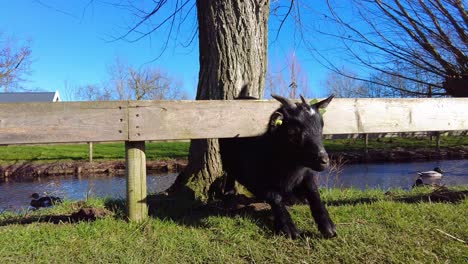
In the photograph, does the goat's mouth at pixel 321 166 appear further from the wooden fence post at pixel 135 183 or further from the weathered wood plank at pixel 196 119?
the wooden fence post at pixel 135 183

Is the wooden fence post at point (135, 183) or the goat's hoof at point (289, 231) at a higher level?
the wooden fence post at point (135, 183)

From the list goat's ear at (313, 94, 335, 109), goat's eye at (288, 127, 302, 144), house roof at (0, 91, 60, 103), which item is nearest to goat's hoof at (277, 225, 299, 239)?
goat's eye at (288, 127, 302, 144)

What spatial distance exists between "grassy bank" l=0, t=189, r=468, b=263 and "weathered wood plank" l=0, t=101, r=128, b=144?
90 centimetres

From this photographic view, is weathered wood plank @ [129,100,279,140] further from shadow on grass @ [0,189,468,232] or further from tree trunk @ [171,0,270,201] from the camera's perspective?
tree trunk @ [171,0,270,201]

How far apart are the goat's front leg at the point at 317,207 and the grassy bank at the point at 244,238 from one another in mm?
101

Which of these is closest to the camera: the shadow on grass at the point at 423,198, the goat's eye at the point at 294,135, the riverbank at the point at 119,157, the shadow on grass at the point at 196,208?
the goat's eye at the point at 294,135

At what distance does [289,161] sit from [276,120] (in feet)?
1.54

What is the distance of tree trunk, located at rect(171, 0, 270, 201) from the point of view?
18.4 feet

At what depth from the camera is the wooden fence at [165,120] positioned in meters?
3.94

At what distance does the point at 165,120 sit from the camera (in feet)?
14.0

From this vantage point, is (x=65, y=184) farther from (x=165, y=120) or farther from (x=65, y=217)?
(x=165, y=120)

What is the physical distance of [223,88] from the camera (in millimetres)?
5785

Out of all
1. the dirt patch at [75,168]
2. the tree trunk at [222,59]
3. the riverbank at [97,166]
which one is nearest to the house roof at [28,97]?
the riverbank at [97,166]

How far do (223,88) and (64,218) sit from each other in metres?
2.73
